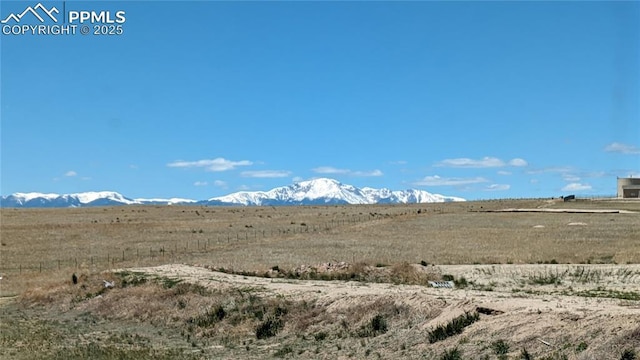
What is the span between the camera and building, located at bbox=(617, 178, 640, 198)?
611ft

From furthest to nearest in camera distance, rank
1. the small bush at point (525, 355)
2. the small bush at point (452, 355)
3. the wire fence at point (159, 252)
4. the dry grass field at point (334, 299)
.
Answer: the wire fence at point (159, 252)
the dry grass field at point (334, 299)
the small bush at point (452, 355)
the small bush at point (525, 355)

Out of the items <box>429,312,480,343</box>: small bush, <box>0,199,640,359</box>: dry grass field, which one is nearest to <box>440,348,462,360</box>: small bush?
<box>0,199,640,359</box>: dry grass field

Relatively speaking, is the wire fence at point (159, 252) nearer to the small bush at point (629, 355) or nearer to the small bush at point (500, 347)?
the small bush at point (500, 347)

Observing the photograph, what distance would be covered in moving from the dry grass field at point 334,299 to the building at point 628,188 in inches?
4620

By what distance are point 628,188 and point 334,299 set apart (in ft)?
576

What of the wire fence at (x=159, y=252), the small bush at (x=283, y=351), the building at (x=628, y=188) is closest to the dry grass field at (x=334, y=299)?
the small bush at (x=283, y=351)

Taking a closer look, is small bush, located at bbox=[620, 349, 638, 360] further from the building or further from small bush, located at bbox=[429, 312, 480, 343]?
the building

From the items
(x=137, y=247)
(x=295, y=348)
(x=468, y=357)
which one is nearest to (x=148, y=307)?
(x=295, y=348)

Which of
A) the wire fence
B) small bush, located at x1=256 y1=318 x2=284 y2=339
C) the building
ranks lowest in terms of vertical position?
small bush, located at x1=256 y1=318 x2=284 y2=339

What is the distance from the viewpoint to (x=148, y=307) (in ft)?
124

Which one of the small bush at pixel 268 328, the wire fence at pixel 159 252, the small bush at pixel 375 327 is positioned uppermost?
the wire fence at pixel 159 252

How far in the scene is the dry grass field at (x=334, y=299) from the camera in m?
24.0

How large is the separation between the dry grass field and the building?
11734 centimetres

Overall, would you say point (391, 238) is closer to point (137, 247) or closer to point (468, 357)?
point (137, 247)
